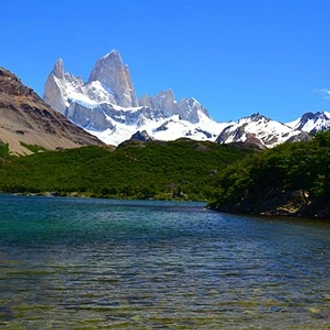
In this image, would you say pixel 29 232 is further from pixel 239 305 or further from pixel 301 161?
pixel 301 161

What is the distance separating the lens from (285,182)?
100 metres

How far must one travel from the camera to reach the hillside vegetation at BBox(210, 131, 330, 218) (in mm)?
89000

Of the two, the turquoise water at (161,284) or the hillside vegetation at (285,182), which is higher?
the hillside vegetation at (285,182)

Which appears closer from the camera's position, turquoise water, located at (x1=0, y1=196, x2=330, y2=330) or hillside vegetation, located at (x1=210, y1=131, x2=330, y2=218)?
turquoise water, located at (x1=0, y1=196, x2=330, y2=330)

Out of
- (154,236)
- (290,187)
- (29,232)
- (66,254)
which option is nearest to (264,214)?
(290,187)

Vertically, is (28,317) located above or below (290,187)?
below

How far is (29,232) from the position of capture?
49.7m

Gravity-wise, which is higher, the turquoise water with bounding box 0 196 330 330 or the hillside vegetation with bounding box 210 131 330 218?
the hillside vegetation with bounding box 210 131 330 218

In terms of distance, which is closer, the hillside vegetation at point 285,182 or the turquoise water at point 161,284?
the turquoise water at point 161,284

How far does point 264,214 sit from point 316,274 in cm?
7185

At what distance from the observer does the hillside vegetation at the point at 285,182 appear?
8900 centimetres

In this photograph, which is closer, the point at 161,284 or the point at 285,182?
the point at 161,284

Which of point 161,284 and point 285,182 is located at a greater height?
point 285,182

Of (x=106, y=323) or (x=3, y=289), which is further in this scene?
(x=3, y=289)
